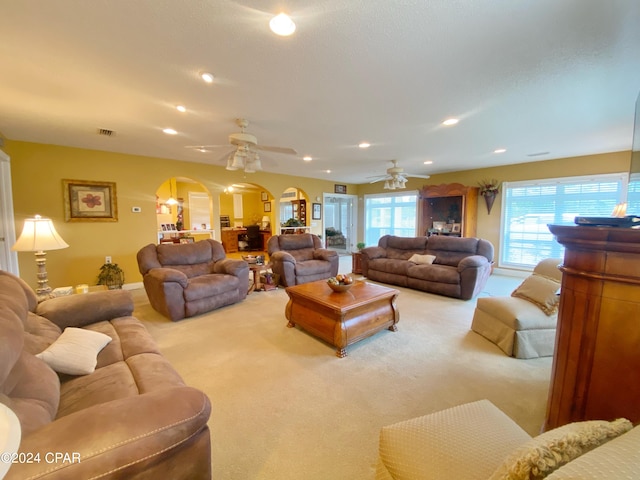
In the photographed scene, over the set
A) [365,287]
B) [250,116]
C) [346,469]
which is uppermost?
[250,116]

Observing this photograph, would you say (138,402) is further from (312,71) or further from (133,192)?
(133,192)

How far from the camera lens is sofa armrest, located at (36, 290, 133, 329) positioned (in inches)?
75.1

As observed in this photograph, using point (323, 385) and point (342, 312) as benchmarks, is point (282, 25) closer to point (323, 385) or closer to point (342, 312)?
point (342, 312)

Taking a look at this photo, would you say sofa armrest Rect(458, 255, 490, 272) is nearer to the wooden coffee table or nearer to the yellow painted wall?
the wooden coffee table

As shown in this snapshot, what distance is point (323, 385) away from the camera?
2008 millimetres

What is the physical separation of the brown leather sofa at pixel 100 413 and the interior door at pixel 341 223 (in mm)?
7493

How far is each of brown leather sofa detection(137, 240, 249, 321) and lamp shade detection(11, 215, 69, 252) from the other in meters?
1.04

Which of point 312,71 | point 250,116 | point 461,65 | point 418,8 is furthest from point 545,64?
point 250,116

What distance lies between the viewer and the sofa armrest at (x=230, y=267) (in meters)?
3.80

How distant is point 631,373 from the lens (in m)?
1.03

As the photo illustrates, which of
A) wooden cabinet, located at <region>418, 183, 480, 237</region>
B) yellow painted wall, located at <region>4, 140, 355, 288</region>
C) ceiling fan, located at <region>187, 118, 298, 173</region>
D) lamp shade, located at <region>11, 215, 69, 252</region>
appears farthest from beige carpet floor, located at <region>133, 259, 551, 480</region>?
wooden cabinet, located at <region>418, 183, 480, 237</region>

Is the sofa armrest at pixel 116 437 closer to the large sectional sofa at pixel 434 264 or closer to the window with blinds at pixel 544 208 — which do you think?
the large sectional sofa at pixel 434 264

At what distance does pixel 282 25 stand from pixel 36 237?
2815mm

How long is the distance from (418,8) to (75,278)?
18.8 ft
